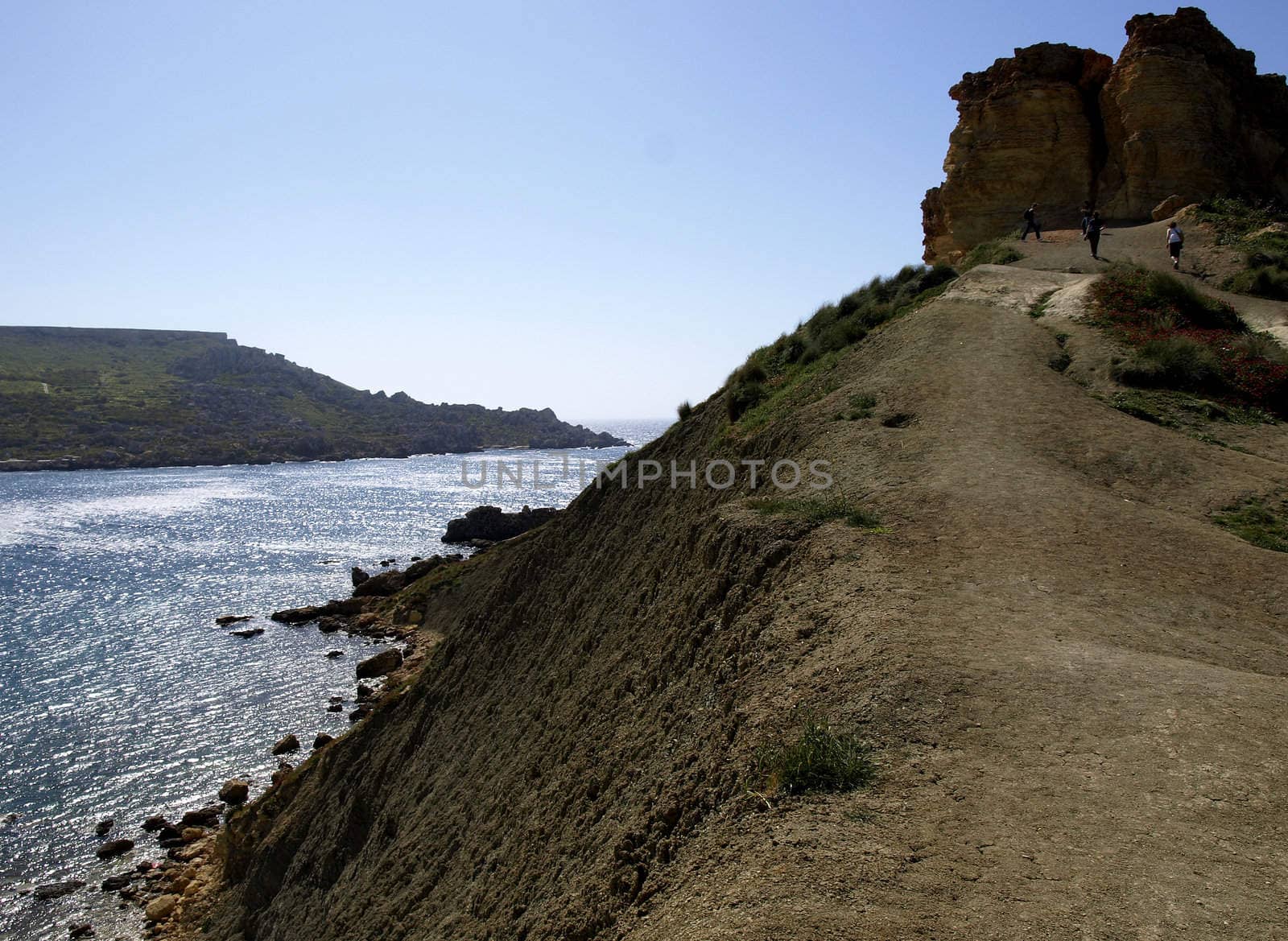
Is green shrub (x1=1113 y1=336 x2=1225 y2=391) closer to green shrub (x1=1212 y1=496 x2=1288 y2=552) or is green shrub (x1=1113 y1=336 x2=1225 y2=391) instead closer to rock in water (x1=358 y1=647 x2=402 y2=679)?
green shrub (x1=1212 y1=496 x2=1288 y2=552)

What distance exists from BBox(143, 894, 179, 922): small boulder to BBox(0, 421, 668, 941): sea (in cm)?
49

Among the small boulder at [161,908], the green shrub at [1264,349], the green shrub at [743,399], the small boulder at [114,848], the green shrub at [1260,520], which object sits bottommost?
the small boulder at [114,848]

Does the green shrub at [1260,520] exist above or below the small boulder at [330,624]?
above

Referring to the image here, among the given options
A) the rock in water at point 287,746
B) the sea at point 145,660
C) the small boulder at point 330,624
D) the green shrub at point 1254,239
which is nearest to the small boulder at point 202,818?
the sea at point 145,660

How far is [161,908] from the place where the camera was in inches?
845

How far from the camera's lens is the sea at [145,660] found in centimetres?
2628

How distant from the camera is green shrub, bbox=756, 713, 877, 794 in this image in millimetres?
5645

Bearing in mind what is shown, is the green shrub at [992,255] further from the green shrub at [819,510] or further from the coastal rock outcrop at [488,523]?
the coastal rock outcrop at [488,523]

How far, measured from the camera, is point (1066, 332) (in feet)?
62.2

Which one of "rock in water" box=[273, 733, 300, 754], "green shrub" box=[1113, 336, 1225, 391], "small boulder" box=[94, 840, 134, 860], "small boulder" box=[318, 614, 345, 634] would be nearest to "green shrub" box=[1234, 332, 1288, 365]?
"green shrub" box=[1113, 336, 1225, 391]

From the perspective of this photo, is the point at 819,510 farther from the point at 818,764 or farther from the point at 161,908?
the point at 161,908

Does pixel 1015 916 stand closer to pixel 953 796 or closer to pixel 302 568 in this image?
pixel 953 796

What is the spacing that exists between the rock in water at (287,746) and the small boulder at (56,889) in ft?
26.4

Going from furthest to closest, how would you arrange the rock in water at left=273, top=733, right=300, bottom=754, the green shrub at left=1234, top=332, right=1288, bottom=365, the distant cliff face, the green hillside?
the green hillside → the rock in water at left=273, top=733, right=300, bottom=754 → the distant cliff face → the green shrub at left=1234, top=332, right=1288, bottom=365
